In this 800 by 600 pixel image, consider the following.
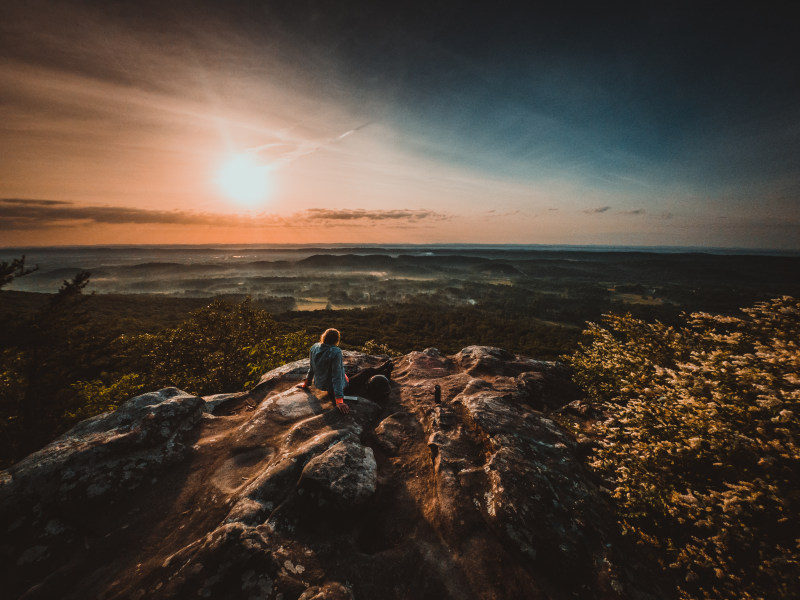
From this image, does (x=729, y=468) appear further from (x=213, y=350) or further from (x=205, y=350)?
(x=213, y=350)

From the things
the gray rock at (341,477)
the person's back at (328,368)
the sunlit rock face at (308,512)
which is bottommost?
the sunlit rock face at (308,512)

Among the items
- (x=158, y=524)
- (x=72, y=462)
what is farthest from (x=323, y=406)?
(x=72, y=462)

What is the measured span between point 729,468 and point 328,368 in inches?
381

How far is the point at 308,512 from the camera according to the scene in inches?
238

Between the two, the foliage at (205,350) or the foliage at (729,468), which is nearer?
the foliage at (729,468)

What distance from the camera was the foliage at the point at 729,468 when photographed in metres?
4.39

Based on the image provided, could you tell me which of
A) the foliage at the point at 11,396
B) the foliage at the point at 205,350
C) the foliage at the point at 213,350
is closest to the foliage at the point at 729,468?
the foliage at the point at 213,350

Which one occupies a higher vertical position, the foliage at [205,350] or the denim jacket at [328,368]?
the denim jacket at [328,368]

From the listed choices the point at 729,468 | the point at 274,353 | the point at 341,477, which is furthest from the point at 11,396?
the point at 729,468

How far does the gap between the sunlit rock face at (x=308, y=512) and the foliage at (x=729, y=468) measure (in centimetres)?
114

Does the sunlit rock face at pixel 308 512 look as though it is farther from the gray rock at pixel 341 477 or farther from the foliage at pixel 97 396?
the foliage at pixel 97 396

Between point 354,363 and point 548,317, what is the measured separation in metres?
148

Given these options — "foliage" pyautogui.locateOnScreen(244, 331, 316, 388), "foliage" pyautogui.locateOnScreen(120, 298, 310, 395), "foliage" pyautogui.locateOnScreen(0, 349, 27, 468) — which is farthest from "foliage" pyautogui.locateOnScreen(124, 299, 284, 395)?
"foliage" pyautogui.locateOnScreen(0, 349, 27, 468)

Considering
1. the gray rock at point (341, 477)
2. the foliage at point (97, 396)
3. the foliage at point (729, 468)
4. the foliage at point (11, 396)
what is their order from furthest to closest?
the foliage at point (97, 396) < the foliage at point (11, 396) < the gray rock at point (341, 477) < the foliage at point (729, 468)
